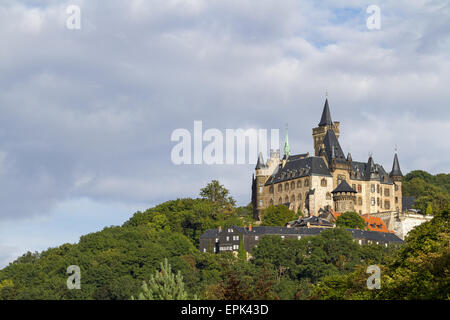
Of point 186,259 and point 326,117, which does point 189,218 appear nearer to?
point 186,259

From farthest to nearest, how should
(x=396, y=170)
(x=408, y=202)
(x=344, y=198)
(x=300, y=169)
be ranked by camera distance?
(x=396, y=170), (x=408, y=202), (x=300, y=169), (x=344, y=198)

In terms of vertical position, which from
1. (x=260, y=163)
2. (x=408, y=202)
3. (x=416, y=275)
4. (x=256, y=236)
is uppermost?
(x=260, y=163)

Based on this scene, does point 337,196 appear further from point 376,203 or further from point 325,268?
point 325,268

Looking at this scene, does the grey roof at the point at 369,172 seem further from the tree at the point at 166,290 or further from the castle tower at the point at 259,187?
the tree at the point at 166,290

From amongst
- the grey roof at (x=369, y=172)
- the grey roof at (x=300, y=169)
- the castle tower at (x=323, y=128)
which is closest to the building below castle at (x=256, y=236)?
the grey roof at (x=300, y=169)

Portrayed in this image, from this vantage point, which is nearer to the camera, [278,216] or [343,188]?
[278,216]

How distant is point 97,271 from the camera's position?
122 m

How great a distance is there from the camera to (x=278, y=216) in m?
148

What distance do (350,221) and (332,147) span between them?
28.4 metres

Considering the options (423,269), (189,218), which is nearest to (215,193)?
(189,218)

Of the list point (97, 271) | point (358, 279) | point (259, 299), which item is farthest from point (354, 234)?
point (259, 299)

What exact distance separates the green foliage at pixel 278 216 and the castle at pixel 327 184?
5.57m

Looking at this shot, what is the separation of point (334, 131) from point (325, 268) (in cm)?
6560

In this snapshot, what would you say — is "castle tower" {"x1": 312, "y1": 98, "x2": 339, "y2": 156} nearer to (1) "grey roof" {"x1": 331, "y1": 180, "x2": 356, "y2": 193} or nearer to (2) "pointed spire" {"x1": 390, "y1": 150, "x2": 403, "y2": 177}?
(2) "pointed spire" {"x1": 390, "y1": 150, "x2": 403, "y2": 177}
